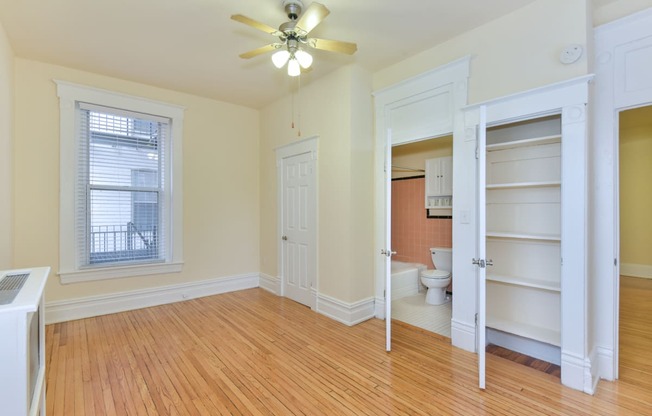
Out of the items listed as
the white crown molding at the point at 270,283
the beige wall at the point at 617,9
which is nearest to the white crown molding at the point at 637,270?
the beige wall at the point at 617,9

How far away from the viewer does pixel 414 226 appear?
5.03 meters

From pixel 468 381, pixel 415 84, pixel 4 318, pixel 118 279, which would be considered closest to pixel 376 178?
pixel 415 84

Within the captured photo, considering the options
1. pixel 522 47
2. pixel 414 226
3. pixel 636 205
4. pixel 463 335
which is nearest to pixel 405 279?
pixel 414 226

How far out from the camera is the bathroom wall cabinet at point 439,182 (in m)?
4.50

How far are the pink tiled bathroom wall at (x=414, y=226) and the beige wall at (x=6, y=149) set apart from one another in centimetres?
478

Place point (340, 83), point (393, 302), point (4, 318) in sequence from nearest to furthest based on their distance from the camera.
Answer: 1. point (4, 318)
2. point (340, 83)
3. point (393, 302)

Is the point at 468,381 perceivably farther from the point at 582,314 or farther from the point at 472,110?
the point at 472,110

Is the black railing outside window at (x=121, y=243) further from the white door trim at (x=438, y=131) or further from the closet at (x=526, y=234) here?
the closet at (x=526, y=234)

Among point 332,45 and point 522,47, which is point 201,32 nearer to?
point 332,45

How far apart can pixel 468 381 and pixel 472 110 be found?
88.7 inches

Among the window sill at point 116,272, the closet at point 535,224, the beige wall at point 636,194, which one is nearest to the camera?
the closet at point 535,224

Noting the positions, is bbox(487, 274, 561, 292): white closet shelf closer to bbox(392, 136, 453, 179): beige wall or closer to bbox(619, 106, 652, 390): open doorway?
bbox(392, 136, 453, 179): beige wall

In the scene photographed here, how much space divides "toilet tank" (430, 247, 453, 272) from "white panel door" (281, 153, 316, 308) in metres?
1.82

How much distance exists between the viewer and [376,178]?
146 inches
